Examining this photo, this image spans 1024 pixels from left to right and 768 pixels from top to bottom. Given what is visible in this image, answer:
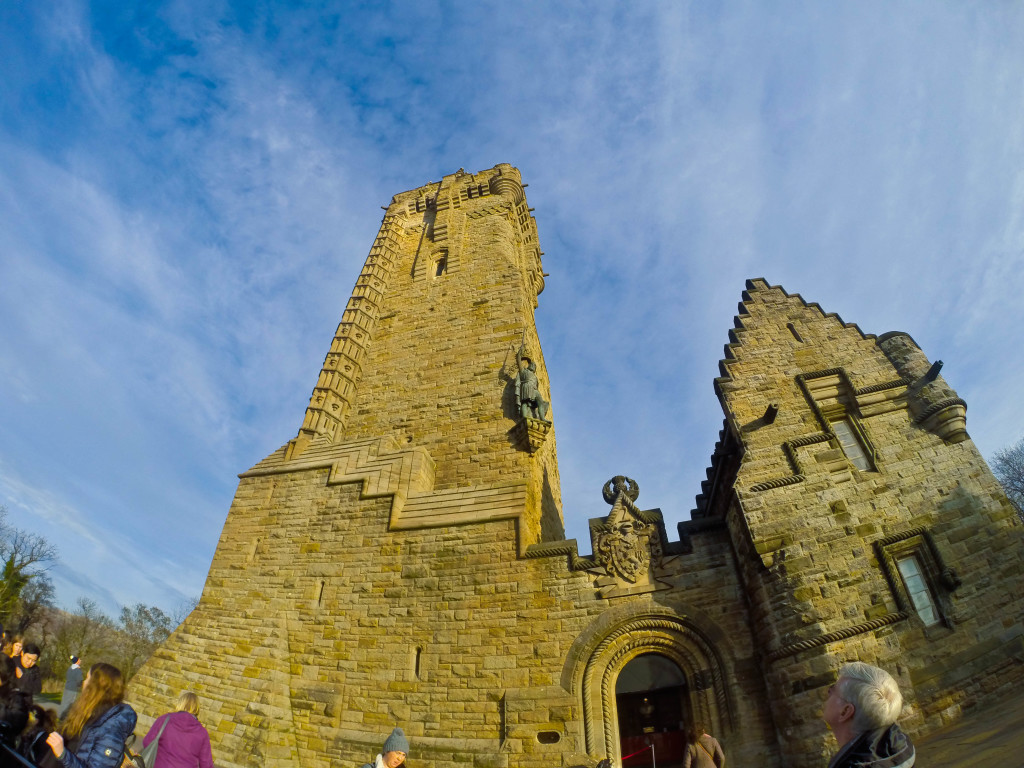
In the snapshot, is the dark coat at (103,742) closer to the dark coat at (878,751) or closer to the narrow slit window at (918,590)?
the dark coat at (878,751)

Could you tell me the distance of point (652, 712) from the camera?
8.55 meters

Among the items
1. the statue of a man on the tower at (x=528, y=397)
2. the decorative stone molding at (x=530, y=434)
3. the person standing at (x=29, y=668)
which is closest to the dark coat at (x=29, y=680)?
the person standing at (x=29, y=668)

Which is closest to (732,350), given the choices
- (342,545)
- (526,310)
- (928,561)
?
(928,561)

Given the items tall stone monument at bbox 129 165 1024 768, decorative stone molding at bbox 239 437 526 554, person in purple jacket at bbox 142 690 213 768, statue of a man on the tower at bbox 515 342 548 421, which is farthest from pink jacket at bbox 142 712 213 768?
statue of a man on the tower at bbox 515 342 548 421

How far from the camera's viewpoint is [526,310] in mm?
14773

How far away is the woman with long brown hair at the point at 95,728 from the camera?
309cm

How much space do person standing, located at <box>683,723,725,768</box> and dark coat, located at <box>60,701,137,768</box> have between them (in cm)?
557

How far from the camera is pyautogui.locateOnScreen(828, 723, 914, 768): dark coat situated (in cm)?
185

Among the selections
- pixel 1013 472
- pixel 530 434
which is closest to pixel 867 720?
pixel 530 434

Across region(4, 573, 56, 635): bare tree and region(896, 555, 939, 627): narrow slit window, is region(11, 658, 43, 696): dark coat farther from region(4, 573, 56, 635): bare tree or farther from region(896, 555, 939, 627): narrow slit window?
region(4, 573, 56, 635): bare tree

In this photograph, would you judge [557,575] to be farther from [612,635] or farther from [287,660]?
[287,660]

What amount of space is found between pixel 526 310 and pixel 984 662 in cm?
1158

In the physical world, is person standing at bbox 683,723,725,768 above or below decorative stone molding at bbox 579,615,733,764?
below

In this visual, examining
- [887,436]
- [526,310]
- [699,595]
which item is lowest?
[699,595]
